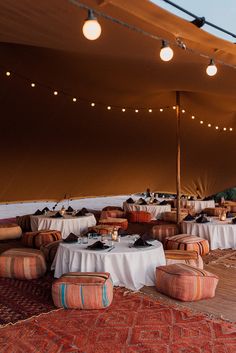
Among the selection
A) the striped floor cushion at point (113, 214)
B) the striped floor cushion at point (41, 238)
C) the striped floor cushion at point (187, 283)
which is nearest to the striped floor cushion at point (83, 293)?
the striped floor cushion at point (187, 283)

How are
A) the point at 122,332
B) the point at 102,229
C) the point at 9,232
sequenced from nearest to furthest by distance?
the point at 122,332 → the point at 102,229 → the point at 9,232

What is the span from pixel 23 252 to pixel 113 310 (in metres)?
2.03

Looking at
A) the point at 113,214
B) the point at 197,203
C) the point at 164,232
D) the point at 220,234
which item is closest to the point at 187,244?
the point at 220,234

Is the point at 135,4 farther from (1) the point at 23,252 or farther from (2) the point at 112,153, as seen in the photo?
(2) the point at 112,153

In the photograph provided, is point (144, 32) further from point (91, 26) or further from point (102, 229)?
point (102, 229)

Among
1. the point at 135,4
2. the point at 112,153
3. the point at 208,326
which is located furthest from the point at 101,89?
the point at 208,326

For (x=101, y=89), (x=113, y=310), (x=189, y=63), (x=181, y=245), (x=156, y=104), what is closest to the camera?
(x=113, y=310)

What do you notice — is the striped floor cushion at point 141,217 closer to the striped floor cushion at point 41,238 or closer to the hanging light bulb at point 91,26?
the striped floor cushion at point 41,238

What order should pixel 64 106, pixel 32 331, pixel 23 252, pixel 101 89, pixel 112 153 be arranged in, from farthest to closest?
pixel 112 153, pixel 64 106, pixel 101 89, pixel 23 252, pixel 32 331

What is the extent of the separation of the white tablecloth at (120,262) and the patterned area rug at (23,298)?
1.42ft

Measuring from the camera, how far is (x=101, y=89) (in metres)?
7.46

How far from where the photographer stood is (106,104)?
28.2 ft

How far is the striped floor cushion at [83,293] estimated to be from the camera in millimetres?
4053

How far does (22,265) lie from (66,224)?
8.38 ft
